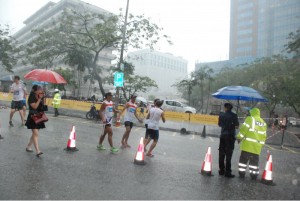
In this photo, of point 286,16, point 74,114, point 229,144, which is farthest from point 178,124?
point 286,16

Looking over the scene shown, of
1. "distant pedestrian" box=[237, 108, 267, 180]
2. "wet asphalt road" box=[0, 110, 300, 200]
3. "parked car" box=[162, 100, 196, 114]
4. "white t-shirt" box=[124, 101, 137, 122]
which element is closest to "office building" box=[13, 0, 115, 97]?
"parked car" box=[162, 100, 196, 114]

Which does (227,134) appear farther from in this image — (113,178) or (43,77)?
(43,77)

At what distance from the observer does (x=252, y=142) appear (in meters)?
6.84

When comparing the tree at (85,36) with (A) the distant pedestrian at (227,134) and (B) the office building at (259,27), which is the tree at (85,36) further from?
(B) the office building at (259,27)

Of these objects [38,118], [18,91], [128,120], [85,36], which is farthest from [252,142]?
[85,36]

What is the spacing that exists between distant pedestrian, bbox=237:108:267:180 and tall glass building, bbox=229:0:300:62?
99734 millimetres

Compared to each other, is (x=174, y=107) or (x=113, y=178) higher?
(x=174, y=107)

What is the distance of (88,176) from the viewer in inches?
226

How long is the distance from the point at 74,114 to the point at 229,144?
15921 mm

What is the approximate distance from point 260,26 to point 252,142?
373ft

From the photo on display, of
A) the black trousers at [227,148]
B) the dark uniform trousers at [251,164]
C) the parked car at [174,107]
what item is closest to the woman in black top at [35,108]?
the black trousers at [227,148]

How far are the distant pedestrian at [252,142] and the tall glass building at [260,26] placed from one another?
3927 inches

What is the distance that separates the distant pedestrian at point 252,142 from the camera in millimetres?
6840

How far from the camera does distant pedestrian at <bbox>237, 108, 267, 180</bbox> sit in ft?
22.4
